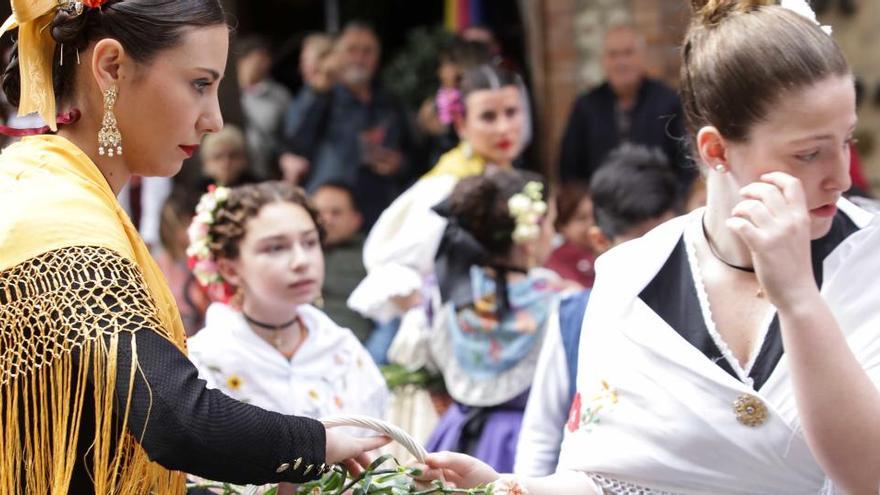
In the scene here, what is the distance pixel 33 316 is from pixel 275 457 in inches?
18.9

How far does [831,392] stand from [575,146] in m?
4.74

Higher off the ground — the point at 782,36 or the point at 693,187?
the point at 782,36

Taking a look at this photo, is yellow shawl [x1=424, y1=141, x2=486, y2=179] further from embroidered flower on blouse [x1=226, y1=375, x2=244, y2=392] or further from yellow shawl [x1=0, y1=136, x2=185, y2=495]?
yellow shawl [x1=0, y1=136, x2=185, y2=495]

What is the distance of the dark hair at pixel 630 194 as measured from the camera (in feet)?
14.6

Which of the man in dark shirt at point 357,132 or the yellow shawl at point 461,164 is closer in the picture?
the yellow shawl at point 461,164

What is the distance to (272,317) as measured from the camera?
151 inches

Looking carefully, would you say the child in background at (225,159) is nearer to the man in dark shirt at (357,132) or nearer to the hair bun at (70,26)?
the man in dark shirt at (357,132)

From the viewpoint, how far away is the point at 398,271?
5.21m

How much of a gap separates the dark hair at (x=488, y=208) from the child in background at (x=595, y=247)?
303mm

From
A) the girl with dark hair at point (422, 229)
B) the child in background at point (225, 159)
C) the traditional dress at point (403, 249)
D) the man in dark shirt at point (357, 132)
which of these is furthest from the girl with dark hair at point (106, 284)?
the man in dark shirt at point (357, 132)

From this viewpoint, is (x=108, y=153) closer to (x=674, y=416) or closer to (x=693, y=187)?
(x=674, y=416)

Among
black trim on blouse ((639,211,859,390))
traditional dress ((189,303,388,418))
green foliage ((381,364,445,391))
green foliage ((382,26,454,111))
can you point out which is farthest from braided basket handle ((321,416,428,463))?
green foliage ((382,26,454,111))

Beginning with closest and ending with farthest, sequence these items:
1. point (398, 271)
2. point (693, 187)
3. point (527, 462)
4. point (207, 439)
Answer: point (207, 439)
point (527, 462)
point (398, 271)
point (693, 187)

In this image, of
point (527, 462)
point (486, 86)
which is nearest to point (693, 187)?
point (486, 86)
